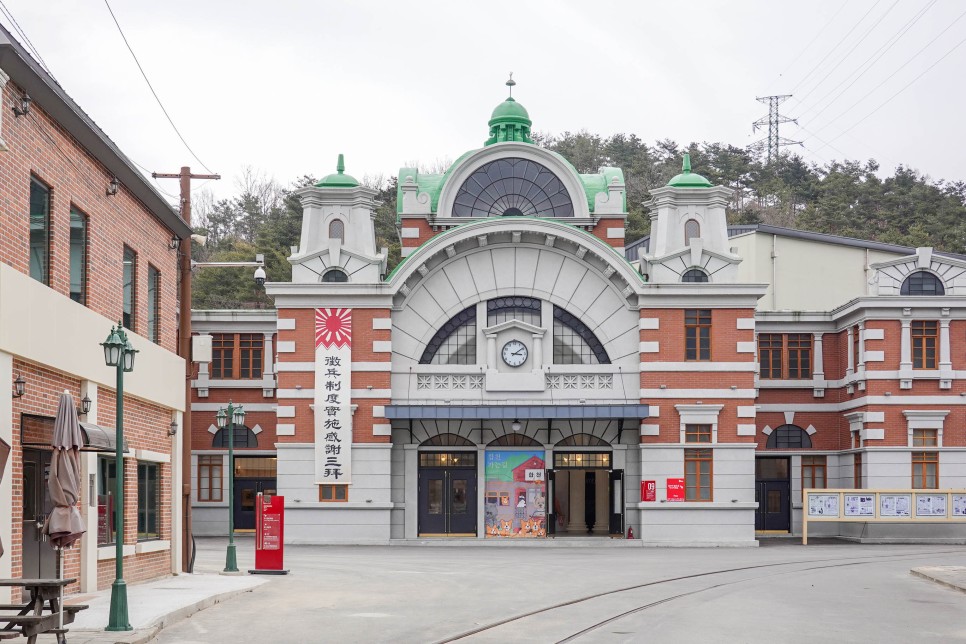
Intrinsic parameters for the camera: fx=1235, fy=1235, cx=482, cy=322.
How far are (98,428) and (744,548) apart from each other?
25877 millimetres

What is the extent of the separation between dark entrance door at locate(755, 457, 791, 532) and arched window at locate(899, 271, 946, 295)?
8030 millimetres

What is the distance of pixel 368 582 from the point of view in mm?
Answer: 26234

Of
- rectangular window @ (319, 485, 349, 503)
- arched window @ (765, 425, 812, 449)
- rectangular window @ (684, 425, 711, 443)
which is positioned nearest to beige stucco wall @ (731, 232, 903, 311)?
arched window @ (765, 425, 812, 449)

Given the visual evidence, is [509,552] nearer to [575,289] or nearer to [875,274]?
[575,289]

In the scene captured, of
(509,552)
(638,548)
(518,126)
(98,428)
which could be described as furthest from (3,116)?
(518,126)

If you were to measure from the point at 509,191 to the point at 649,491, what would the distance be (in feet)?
40.0

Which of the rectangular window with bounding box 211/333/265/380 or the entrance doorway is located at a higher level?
the rectangular window with bounding box 211/333/265/380

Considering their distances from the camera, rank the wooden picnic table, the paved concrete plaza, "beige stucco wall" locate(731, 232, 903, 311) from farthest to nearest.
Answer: "beige stucco wall" locate(731, 232, 903, 311) < the paved concrete plaza < the wooden picnic table

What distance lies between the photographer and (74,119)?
20062 mm

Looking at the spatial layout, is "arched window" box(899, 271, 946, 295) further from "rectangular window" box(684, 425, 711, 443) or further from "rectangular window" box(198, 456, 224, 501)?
"rectangular window" box(198, 456, 224, 501)

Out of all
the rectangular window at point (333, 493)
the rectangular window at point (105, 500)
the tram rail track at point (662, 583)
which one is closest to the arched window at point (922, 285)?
the tram rail track at point (662, 583)

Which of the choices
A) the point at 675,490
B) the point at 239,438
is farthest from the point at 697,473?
the point at 239,438

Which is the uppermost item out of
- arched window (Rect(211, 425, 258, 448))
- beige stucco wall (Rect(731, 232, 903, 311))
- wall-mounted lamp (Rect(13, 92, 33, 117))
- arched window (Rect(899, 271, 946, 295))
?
beige stucco wall (Rect(731, 232, 903, 311))

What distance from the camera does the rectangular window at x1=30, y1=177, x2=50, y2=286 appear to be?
19.2 m
